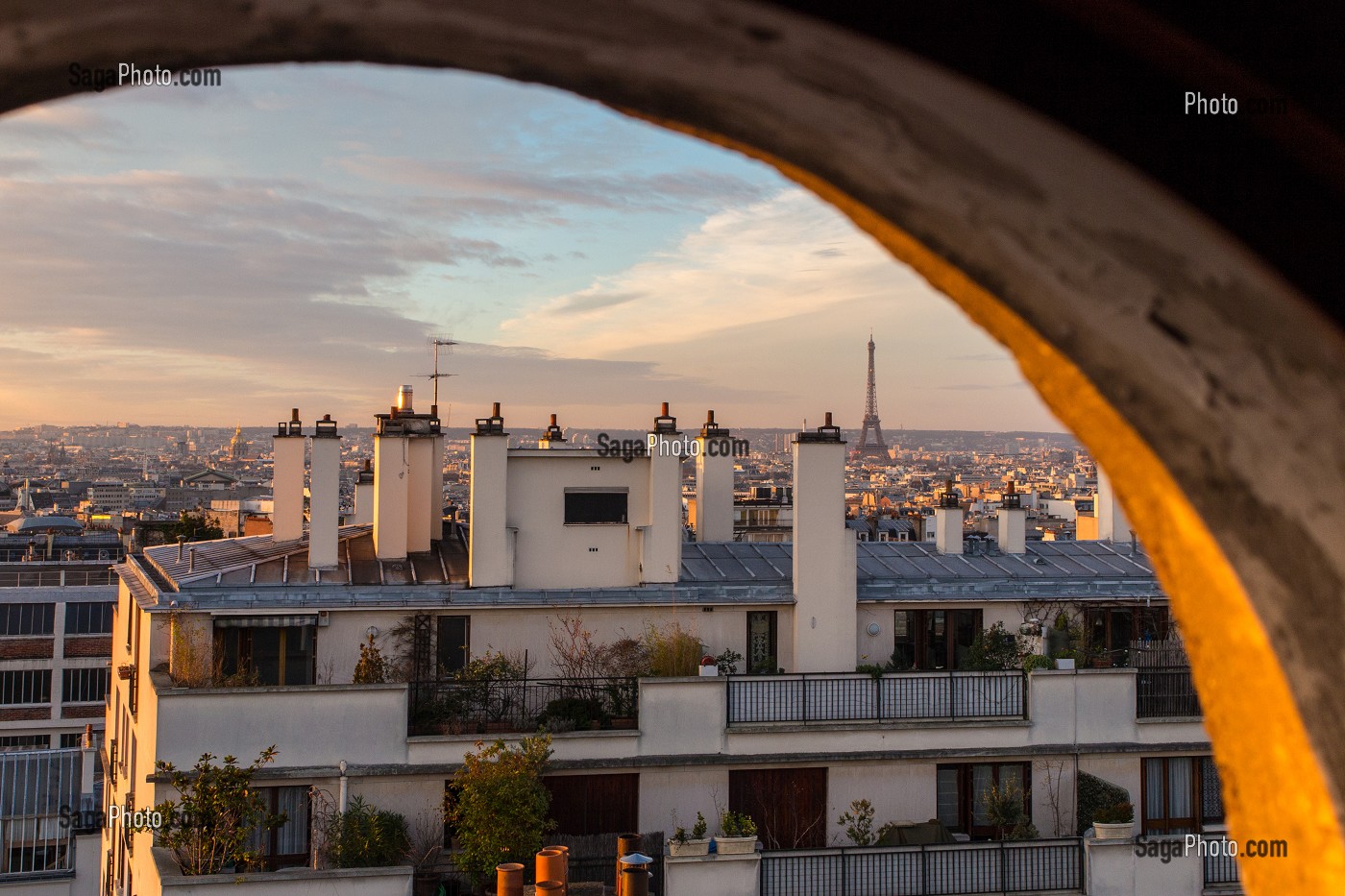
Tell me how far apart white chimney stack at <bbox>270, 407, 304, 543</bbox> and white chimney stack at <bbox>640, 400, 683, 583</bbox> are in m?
6.20

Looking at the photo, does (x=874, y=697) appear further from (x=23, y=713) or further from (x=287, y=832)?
(x=23, y=713)

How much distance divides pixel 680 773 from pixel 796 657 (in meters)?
2.94

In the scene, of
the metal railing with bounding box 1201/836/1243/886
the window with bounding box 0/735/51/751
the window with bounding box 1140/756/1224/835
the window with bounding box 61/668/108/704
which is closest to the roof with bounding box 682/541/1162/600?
the window with bounding box 1140/756/1224/835

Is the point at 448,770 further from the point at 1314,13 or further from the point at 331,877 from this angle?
the point at 1314,13

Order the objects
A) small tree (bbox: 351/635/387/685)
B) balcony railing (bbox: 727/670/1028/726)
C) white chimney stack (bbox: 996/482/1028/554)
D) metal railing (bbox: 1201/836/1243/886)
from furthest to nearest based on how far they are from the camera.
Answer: white chimney stack (bbox: 996/482/1028/554), balcony railing (bbox: 727/670/1028/726), small tree (bbox: 351/635/387/685), metal railing (bbox: 1201/836/1243/886)

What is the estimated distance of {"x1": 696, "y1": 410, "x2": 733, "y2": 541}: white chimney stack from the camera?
74.5ft

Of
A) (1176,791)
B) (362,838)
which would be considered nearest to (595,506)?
(362,838)

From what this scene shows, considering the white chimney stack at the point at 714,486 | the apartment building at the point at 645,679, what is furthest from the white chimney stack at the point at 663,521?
the white chimney stack at the point at 714,486

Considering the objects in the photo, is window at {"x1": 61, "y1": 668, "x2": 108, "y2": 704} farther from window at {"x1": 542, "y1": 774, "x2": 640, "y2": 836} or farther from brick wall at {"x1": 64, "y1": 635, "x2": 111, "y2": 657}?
window at {"x1": 542, "y1": 774, "x2": 640, "y2": 836}

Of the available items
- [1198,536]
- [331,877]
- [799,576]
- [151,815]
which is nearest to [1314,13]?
[1198,536]

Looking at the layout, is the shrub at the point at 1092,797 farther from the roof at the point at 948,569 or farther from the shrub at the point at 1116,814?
the roof at the point at 948,569

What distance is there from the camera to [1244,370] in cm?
144

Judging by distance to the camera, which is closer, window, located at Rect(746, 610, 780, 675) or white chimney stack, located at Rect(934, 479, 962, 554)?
window, located at Rect(746, 610, 780, 675)

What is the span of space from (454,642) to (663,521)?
144 inches
